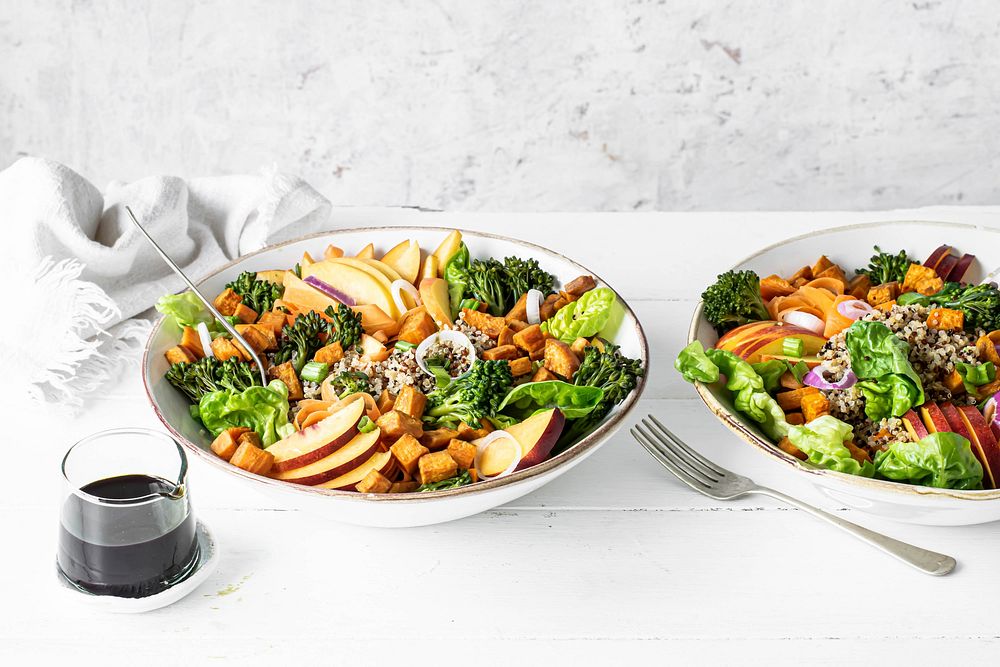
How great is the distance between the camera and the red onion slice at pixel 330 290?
2291 mm

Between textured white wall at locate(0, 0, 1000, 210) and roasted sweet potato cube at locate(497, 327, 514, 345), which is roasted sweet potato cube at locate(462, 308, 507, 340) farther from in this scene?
textured white wall at locate(0, 0, 1000, 210)

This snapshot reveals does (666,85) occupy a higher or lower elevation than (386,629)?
higher

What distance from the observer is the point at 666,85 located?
441 centimetres

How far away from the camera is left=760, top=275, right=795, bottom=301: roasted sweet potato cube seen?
7.52ft

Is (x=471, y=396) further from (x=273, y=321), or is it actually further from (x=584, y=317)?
(x=273, y=321)

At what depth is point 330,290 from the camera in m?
2.31

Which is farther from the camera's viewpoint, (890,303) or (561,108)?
(561,108)

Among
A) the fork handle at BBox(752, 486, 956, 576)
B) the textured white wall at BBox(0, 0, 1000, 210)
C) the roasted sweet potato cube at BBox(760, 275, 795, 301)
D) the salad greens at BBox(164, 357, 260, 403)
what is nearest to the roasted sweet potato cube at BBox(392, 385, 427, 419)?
the salad greens at BBox(164, 357, 260, 403)

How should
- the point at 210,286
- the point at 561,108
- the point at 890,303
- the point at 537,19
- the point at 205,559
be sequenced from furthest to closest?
the point at 561,108, the point at 537,19, the point at 210,286, the point at 890,303, the point at 205,559

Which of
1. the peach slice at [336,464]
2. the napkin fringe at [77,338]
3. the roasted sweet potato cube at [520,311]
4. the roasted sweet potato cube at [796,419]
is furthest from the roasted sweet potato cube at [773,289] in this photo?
the napkin fringe at [77,338]

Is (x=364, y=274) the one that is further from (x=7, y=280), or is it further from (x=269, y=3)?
(x=269, y=3)

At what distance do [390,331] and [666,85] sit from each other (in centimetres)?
268

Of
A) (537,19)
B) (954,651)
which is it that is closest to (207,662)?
(954,651)

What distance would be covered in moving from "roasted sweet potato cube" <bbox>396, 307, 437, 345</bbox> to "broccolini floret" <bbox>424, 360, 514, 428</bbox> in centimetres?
21
